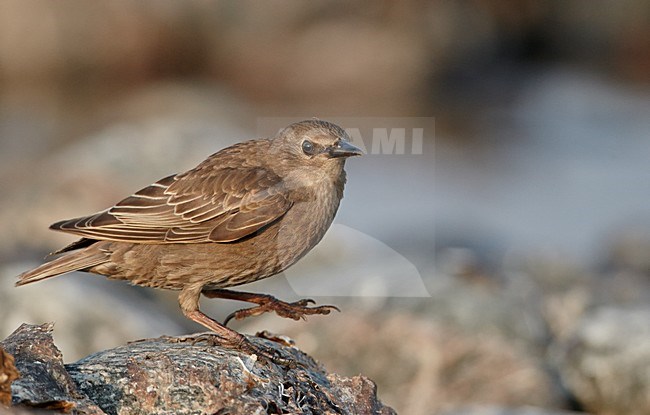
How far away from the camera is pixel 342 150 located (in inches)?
224

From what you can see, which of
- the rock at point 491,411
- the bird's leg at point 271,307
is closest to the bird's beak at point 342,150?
the bird's leg at point 271,307

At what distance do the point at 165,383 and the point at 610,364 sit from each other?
4844 millimetres

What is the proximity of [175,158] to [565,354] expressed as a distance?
219 inches

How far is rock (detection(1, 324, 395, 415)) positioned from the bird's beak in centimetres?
129

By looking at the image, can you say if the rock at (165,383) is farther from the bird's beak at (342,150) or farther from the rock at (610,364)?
the rock at (610,364)

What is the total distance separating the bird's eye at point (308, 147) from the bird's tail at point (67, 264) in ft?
4.08

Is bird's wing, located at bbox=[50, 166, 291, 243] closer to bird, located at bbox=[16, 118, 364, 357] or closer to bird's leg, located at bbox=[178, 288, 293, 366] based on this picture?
bird, located at bbox=[16, 118, 364, 357]

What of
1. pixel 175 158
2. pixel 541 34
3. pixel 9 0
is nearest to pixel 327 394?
pixel 175 158

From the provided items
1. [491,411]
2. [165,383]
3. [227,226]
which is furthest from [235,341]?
[491,411]

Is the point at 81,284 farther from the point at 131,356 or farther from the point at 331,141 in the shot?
the point at 131,356

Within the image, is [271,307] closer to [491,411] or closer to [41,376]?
[41,376]

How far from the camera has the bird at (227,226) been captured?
5.64 metres

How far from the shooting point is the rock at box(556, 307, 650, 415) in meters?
8.00

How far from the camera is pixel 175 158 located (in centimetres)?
1230
